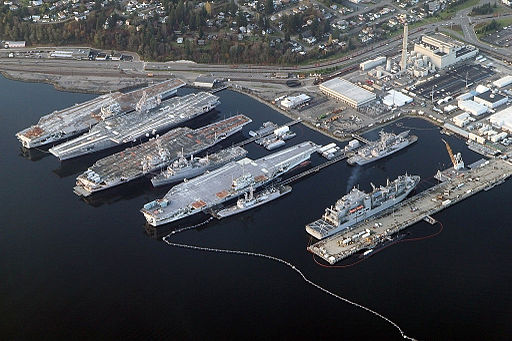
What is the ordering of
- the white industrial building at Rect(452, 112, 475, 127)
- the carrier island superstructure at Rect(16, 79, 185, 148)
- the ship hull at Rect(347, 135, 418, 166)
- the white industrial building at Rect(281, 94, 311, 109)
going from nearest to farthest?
the ship hull at Rect(347, 135, 418, 166) → the carrier island superstructure at Rect(16, 79, 185, 148) → the white industrial building at Rect(452, 112, 475, 127) → the white industrial building at Rect(281, 94, 311, 109)

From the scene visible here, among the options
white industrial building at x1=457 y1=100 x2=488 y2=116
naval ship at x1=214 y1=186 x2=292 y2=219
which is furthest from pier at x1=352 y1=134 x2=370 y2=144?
white industrial building at x1=457 y1=100 x2=488 y2=116

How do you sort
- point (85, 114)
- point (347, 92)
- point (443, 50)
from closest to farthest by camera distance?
point (85, 114) < point (347, 92) < point (443, 50)

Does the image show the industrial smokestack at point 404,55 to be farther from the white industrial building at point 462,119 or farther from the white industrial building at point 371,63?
the white industrial building at point 462,119

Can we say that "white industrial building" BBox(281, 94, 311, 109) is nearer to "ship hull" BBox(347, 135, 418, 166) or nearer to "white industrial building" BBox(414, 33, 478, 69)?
"ship hull" BBox(347, 135, 418, 166)

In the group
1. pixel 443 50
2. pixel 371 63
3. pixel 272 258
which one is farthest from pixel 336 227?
pixel 443 50

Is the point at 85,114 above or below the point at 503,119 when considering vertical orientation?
above

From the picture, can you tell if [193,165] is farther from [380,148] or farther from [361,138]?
[380,148]

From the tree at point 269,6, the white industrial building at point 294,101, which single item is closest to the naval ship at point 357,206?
the white industrial building at point 294,101
